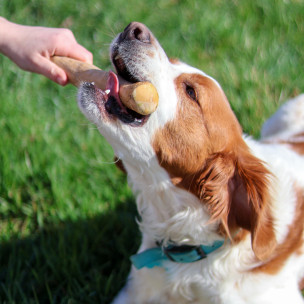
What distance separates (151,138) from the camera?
1.94 metres

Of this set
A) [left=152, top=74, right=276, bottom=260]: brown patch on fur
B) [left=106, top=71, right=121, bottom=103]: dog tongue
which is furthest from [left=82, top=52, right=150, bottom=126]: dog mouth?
[left=152, top=74, right=276, bottom=260]: brown patch on fur

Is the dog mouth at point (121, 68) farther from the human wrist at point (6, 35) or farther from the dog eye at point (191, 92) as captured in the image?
the human wrist at point (6, 35)

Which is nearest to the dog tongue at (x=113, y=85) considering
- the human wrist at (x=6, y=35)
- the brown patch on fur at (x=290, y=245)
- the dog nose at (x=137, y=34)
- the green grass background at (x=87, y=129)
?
the dog nose at (x=137, y=34)

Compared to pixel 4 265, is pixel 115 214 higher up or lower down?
higher up

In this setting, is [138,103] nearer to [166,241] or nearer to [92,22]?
[166,241]

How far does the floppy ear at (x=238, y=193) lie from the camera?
187 cm

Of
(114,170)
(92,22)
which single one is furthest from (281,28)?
(114,170)

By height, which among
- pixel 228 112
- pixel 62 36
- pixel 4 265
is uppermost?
pixel 62 36

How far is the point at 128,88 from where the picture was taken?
1.89 metres

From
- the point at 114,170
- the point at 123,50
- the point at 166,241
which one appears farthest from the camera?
the point at 114,170

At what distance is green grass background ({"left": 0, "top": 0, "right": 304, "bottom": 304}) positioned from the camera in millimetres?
2654

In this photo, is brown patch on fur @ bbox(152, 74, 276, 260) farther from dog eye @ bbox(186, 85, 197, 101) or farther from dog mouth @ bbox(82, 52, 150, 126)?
dog mouth @ bbox(82, 52, 150, 126)

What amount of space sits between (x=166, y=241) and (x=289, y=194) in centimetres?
67

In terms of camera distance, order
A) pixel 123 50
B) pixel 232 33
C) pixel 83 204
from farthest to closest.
→ pixel 232 33
pixel 83 204
pixel 123 50
